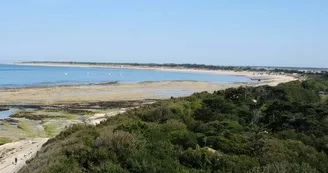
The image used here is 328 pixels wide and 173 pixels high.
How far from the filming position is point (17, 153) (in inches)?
949

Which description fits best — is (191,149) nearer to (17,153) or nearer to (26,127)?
(17,153)

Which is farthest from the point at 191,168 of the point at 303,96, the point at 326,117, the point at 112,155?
the point at 303,96

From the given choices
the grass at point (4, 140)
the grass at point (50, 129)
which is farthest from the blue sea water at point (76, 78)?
the grass at point (4, 140)

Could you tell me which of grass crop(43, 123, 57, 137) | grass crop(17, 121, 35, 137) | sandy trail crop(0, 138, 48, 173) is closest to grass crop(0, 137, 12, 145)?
sandy trail crop(0, 138, 48, 173)

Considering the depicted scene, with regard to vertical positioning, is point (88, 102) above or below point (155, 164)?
below

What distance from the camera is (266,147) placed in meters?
15.1

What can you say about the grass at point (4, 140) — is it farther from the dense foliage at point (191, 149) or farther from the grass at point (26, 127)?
the dense foliage at point (191, 149)

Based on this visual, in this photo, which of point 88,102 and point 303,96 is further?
point 88,102

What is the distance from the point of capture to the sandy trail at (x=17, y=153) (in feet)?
69.0

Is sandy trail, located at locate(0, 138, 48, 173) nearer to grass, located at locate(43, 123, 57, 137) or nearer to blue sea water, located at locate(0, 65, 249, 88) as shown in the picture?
grass, located at locate(43, 123, 57, 137)

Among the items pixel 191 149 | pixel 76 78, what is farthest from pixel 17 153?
pixel 76 78

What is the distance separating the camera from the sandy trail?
21031 millimetres

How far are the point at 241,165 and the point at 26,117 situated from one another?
96.7 ft

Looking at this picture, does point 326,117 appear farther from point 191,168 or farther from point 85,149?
point 85,149
